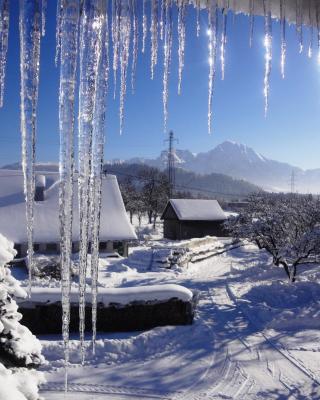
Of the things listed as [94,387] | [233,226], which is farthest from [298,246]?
[94,387]

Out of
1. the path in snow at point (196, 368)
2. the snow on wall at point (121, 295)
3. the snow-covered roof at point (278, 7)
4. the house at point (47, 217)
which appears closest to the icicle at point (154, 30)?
the snow-covered roof at point (278, 7)

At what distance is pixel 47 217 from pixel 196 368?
17679 millimetres

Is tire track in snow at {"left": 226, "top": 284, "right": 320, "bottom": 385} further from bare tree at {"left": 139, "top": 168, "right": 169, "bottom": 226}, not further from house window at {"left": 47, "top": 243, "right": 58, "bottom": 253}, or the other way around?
bare tree at {"left": 139, "top": 168, "right": 169, "bottom": 226}

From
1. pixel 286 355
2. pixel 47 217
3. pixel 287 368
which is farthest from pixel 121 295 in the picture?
pixel 47 217

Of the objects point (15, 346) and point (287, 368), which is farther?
point (287, 368)

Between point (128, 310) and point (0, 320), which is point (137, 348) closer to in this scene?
point (128, 310)

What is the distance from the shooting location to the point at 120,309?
1243 cm

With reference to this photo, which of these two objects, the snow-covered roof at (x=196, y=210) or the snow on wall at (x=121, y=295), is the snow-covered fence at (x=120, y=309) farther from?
the snow-covered roof at (x=196, y=210)

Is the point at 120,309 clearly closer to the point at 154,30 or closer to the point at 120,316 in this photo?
the point at 120,316

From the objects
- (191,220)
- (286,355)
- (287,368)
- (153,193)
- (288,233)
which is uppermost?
(288,233)

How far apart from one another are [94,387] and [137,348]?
2406 mm

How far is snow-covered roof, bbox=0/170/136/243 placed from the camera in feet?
75.3

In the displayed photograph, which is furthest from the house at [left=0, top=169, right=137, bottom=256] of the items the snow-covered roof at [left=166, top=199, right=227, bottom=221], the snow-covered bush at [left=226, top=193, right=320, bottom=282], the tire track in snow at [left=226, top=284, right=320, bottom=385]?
the tire track in snow at [left=226, top=284, right=320, bottom=385]

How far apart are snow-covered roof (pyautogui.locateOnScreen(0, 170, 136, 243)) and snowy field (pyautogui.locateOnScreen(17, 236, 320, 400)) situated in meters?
10.9
